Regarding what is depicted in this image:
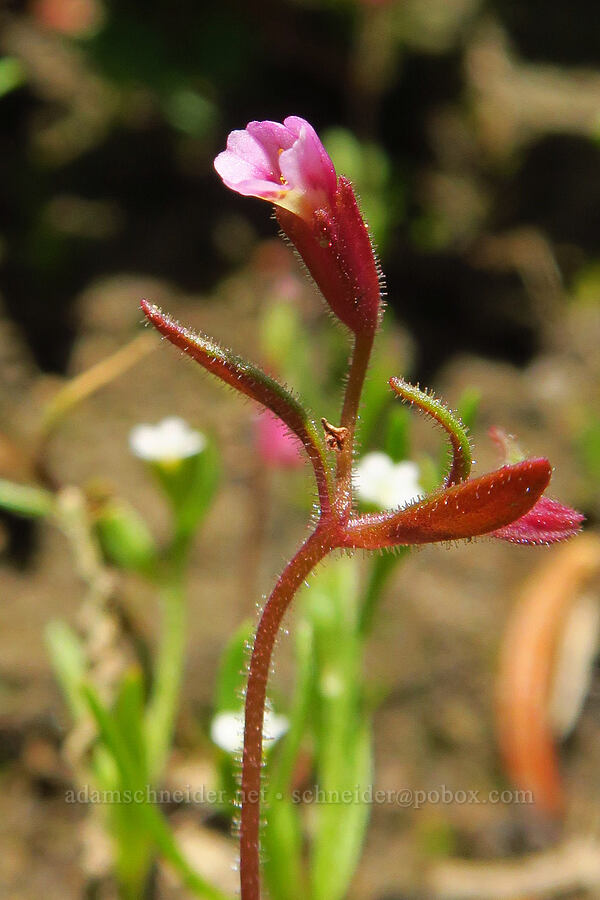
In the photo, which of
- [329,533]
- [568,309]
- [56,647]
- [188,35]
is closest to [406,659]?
[56,647]

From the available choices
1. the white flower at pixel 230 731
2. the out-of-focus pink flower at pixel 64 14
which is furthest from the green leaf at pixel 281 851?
the out-of-focus pink flower at pixel 64 14

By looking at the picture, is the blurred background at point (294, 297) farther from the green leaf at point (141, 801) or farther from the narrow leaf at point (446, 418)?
the narrow leaf at point (446, 418)

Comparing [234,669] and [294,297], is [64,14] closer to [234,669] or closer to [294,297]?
[294,297]

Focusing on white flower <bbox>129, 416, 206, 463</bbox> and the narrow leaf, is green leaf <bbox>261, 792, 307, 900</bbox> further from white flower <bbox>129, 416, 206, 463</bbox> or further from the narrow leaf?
the narrow leaf

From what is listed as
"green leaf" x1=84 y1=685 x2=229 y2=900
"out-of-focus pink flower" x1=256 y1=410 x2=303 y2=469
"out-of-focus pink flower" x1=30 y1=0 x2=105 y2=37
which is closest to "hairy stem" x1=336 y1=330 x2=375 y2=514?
"green leaf" x1=84 y1=685 x2=229 y2=900

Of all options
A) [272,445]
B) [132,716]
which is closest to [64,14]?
[272,445]

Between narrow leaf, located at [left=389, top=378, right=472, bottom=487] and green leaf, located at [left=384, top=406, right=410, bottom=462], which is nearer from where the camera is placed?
narrow leaf, located at [left=389, top=378, right=472, bottom=487]
